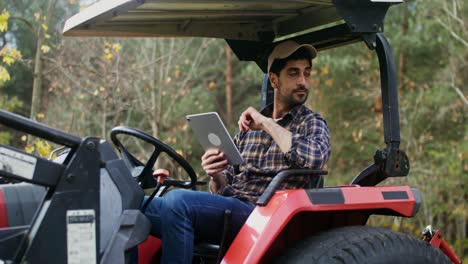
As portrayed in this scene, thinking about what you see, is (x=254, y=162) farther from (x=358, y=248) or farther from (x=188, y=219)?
(x=358, y=248)

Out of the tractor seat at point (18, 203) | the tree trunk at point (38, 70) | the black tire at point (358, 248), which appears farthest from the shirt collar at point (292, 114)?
the tree trunk at point (38, 70)

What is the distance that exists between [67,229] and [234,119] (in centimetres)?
→ 1855

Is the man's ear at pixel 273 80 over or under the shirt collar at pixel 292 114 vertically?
over

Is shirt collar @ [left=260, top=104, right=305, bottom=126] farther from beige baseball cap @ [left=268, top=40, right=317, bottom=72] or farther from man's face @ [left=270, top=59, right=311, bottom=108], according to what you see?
beige baseball cap @ [left=268, top=40, right=317, bottom=72]

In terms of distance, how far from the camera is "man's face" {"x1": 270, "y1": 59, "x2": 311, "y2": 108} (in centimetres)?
454

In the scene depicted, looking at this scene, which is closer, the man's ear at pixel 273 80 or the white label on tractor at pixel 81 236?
the white label on tractor at pixel 81 236

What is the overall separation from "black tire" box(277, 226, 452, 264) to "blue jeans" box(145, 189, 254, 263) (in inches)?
Answer: 15.8

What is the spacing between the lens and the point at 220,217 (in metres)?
3.97

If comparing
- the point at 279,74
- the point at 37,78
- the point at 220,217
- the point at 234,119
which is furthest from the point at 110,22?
the point at 234,119

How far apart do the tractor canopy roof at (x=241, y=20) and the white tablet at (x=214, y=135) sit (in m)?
0.63

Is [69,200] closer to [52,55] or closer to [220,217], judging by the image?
[220,217]

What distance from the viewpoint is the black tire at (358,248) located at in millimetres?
3707

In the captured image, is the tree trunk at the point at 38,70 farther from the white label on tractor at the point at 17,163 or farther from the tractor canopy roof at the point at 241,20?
the white label on tractor at the point at 17,163

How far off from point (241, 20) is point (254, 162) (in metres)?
0.98
